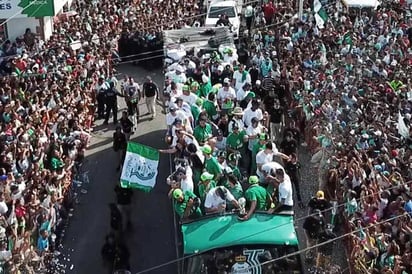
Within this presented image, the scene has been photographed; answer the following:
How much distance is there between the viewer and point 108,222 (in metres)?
15.9

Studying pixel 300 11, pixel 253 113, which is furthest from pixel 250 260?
pixel 300 11

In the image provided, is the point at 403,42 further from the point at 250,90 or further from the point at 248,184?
the point at 248,184

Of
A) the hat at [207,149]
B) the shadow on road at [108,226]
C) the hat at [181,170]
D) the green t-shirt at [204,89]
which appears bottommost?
the shadow on road at [108,226]

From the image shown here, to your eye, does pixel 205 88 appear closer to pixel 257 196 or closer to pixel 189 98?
pixel 189 98

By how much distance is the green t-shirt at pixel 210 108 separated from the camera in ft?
58.1

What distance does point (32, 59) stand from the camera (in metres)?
22.7

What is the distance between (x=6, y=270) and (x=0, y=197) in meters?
1.99

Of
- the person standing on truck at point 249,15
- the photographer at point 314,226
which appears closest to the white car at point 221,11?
the person standing on truck at point 249,15

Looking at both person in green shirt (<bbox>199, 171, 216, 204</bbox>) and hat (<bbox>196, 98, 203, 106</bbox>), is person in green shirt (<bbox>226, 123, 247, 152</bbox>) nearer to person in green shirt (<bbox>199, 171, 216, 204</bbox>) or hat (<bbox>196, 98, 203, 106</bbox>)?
hat (<bbox>196, 98, 203, 106</bbox>)

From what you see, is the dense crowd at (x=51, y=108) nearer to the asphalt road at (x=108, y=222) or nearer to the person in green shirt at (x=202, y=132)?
the asphalt road at (x=108, y=222)

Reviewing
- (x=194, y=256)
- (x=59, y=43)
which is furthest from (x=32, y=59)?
(x=194, y=256)

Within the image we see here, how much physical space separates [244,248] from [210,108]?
6.85m

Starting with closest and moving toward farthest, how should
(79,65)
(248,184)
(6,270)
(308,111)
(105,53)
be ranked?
(6,270) < (248,184) < (308,111) < (79,65) < (105,53)

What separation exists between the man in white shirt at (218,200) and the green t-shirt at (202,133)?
3343 mm
